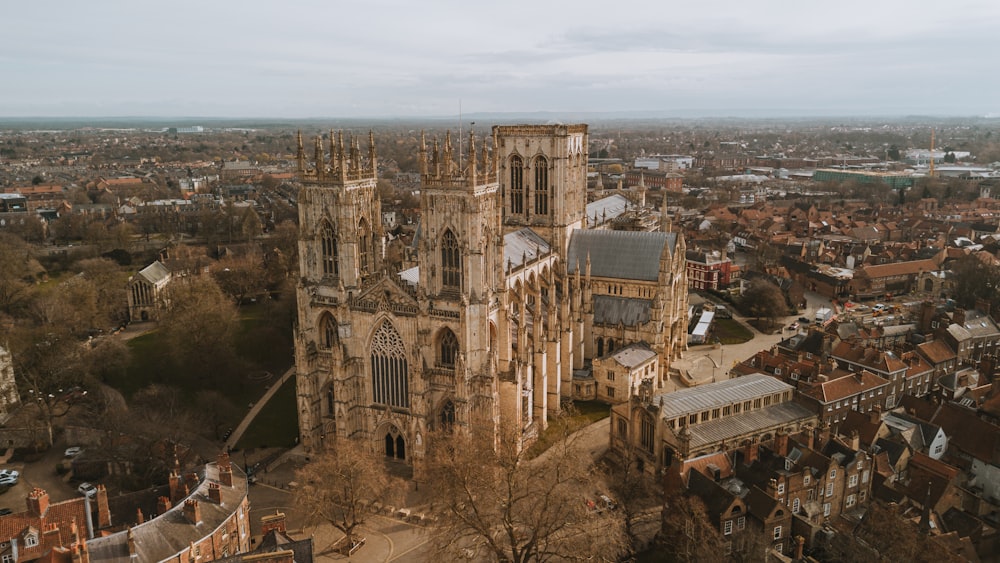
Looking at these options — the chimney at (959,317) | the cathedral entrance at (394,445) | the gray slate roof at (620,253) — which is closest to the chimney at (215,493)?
the cathedral entrance at (394,445)

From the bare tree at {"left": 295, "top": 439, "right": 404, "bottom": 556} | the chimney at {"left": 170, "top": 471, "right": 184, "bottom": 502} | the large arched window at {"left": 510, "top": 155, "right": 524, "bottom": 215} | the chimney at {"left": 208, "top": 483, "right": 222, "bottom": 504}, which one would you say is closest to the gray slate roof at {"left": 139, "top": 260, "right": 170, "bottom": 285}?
the large arched window at {"left": 510, "top": 155, "right": 524, "bottom": 215}

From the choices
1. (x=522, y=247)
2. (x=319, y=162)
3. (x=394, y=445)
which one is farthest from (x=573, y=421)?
(x=319, y=162)

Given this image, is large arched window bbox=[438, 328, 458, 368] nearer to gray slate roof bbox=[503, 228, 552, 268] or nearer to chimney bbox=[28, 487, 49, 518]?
gray slate roof bbox=[503, 228, 552, 268]

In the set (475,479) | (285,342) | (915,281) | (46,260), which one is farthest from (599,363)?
(46,260)

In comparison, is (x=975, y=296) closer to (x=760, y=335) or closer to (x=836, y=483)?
(x=760, y=335)

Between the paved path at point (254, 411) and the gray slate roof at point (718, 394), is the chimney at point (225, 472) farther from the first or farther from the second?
the gray slate roof at point (718, 394)

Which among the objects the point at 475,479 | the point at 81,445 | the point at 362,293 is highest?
the point at 362,293
